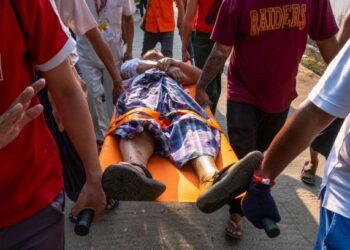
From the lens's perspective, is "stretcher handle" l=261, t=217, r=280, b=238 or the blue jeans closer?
the blue jeans

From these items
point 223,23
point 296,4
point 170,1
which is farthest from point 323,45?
point 170,1

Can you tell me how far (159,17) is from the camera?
5.33m

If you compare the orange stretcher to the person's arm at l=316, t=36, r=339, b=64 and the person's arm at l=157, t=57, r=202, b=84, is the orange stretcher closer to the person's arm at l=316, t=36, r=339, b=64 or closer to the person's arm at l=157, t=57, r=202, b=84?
the person's arm at l=316, t=36, r=339, b=64

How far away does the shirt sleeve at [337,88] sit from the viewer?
50.6 inches

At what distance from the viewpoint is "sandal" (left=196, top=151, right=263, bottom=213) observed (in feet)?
5.62

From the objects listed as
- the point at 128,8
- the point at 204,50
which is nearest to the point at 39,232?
the point at 128,8

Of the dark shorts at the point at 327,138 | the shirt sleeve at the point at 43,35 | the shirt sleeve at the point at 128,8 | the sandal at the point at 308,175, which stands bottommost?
the sandal at the point at 308,175

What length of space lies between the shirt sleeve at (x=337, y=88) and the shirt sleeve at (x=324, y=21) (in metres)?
1.54

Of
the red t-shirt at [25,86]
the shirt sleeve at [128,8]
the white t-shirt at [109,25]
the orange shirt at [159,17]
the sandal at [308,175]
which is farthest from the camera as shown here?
the orange shirt at [159,17]

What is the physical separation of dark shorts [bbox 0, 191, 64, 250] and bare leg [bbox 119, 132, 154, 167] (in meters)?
1.05

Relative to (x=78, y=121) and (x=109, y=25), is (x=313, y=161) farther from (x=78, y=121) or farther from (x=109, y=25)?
(x=78, y=121)

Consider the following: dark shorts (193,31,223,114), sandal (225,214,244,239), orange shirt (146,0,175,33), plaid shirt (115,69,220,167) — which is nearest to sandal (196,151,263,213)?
plaid shirt (115,69,220,167)

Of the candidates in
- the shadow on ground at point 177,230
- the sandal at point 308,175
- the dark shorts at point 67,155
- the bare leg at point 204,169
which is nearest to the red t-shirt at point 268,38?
the bare leg at point 204,169

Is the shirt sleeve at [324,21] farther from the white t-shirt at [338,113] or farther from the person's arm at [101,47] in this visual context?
the white t-shirt at [338,113]
